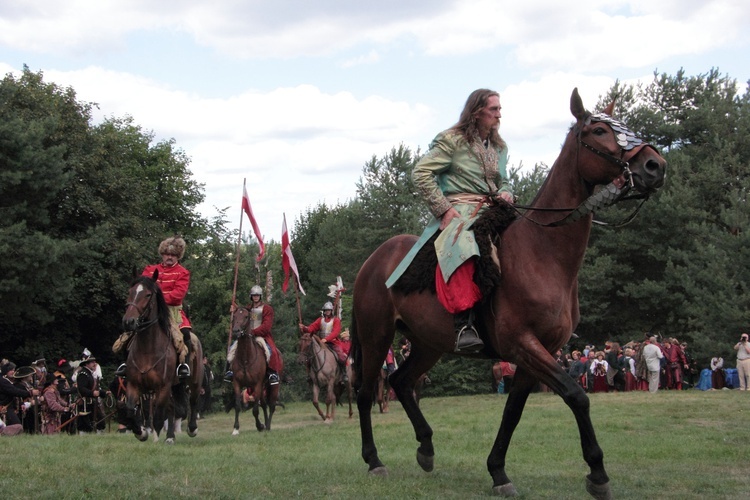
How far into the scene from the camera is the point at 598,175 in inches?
308

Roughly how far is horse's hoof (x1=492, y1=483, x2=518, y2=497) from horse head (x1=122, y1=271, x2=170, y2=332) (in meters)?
6.72

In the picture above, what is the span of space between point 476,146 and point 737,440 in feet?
31.2

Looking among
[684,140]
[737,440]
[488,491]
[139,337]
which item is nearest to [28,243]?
[139,337]

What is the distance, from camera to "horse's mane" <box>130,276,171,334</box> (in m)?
13.6

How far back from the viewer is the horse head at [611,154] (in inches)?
289

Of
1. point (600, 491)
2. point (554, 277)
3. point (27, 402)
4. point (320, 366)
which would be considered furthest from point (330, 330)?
point (600, 491)

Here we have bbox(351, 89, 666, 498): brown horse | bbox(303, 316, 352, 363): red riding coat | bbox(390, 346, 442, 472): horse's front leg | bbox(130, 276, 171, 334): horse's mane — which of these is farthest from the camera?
bbox(303, 316, 352, 363): red riding coat

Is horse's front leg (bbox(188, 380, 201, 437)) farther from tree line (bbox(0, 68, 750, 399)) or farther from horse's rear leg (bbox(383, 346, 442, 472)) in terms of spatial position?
tree line (bbox(0, 68, 750, 399))

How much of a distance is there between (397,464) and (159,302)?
17.2 feet

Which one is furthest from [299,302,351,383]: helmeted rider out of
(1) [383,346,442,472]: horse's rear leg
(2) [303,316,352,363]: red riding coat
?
(1) [383,346,442,472]: horse's rear leg

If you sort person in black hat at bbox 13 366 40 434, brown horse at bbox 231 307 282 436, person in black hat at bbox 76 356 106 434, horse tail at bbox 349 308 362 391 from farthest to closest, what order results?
1. person in black hat at bbox 76 356 106 434
2. brown horse at bbox 231 307 282 436
3. person in black hat at bbox 13 366 40 434
4. horse tail at bbox 349 308 362 391

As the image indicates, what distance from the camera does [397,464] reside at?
10734 millimetres

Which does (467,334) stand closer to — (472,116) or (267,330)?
(472,116)

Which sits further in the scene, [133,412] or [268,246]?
[268,246]
